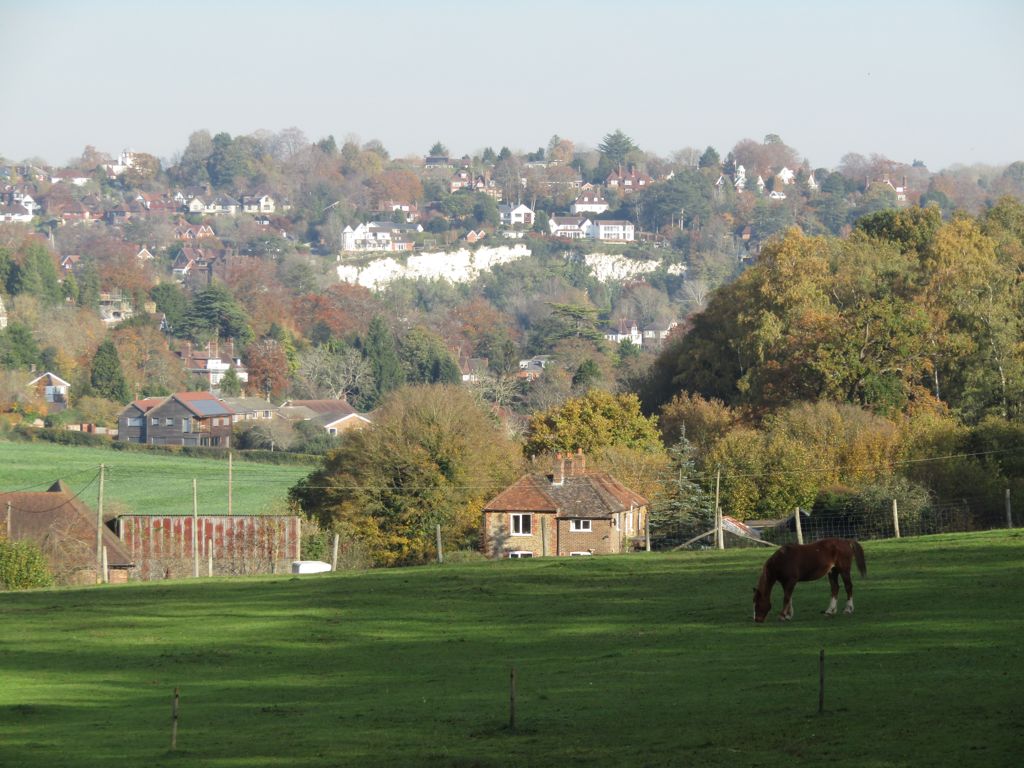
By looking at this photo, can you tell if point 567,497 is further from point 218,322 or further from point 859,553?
point 218,322

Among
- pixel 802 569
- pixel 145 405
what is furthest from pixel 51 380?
pixel 802 569

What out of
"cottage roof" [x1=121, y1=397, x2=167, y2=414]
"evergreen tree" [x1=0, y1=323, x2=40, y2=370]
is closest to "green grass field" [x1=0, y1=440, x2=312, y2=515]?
"cottage roof" [x1=121, y1=397, x2=167, y2=414]

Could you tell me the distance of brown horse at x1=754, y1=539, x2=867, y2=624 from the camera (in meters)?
26.0

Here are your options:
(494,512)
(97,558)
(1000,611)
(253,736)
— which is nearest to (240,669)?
(253,736)

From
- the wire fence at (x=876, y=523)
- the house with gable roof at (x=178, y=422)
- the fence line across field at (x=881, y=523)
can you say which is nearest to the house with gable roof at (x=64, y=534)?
the wire fence at (x=876, y=523)

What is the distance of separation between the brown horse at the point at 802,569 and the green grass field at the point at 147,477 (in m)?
69.9

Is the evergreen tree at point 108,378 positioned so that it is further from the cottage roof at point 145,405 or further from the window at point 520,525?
the window at point 520,525

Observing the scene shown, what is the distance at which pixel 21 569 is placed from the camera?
45.1 metres

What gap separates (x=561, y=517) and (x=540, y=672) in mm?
33060

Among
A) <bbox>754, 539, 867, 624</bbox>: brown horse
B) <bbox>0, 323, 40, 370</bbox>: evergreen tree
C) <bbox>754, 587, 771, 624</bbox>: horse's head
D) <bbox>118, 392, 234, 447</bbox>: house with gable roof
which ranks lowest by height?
<bbox>754, 587, 771, 624</bbox>: horse's head

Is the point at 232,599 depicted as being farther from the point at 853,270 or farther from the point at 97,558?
the point at 853,270

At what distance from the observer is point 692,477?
6281cm

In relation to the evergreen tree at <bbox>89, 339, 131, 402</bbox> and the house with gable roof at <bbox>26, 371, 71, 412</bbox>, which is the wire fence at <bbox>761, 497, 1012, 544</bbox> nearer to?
the house with gable roof at <bbox>26, 371, 71, 412</bbox>

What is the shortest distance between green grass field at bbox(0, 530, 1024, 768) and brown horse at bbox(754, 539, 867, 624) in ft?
1.28
